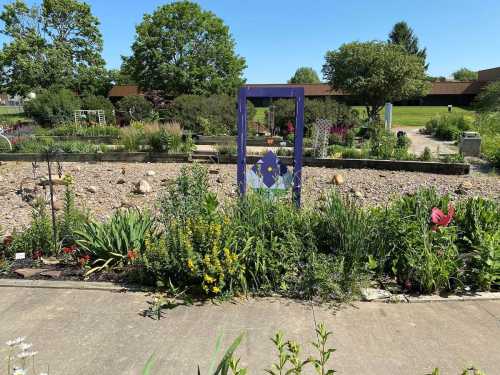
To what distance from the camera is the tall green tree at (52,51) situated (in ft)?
132

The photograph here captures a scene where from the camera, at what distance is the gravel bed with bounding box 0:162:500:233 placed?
8.17m

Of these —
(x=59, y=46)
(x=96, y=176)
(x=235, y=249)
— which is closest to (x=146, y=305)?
(x=235, y=249)

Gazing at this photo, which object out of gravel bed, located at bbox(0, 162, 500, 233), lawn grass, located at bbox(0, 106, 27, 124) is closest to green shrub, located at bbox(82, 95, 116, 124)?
lawn grass, located at bbox(0, 106, 27, 124)

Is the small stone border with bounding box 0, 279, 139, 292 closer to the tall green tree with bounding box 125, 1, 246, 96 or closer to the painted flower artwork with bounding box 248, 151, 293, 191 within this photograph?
the painted flower artwork with bounding box 248, 151, 293, 191

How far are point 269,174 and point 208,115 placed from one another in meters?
14.5

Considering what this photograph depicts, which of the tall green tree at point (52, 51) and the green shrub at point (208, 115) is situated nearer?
the green shrub at point (208, 115)

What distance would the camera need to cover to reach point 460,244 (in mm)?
4258

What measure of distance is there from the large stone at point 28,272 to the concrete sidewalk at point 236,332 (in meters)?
0.32

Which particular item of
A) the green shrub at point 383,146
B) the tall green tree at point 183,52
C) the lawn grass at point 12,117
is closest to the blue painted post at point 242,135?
the green shrub at point 383,146

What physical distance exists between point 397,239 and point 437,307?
0.69m

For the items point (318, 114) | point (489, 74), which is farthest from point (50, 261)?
point (489, 74)

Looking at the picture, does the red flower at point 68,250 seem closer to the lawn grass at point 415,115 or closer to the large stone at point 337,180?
the large stone at point 337,180

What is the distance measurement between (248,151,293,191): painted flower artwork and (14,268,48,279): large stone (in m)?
2.62

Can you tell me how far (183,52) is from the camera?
1403 inches
